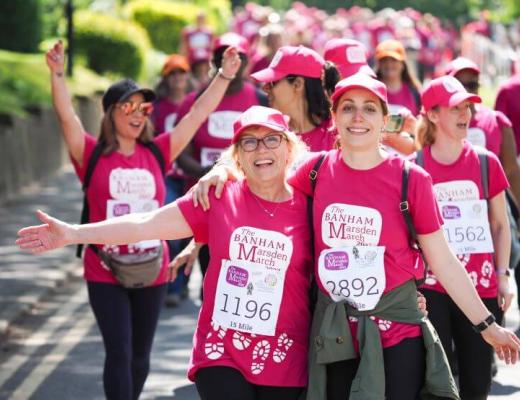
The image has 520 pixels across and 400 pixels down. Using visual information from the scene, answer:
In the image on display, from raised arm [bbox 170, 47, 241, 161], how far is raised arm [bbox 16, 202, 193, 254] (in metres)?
1.87

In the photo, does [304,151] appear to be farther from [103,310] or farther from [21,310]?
[21,310]

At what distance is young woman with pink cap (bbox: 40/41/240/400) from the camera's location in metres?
7.36

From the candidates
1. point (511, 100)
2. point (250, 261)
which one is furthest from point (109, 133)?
point (511, 100)

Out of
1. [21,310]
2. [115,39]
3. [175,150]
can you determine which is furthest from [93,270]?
[115,39]

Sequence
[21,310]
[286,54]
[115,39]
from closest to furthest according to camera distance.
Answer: [286,54], [21,310], [115,39]

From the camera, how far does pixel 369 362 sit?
17.3 feet

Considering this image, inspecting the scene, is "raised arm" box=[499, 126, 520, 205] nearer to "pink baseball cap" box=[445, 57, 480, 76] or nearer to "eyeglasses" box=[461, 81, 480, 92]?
"eyeglasses" box=[461, 81, 480, 92]

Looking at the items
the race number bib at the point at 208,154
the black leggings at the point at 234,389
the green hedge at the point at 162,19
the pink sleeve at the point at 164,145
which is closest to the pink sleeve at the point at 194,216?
the black leggings at the point at 234,389

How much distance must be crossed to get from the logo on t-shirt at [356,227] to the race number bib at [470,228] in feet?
5.55

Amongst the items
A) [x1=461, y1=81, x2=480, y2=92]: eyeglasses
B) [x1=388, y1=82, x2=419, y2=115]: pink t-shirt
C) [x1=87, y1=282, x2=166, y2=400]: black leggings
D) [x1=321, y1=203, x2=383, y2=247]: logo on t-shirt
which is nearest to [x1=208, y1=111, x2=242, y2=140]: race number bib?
[x1=388, y1=82, x2=419, y2=115]: pink t-shirt

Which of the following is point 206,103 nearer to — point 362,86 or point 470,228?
point 470,228

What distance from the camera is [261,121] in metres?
5.44

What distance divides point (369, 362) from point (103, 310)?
236 centimetres

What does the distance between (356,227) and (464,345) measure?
64.5 inches
